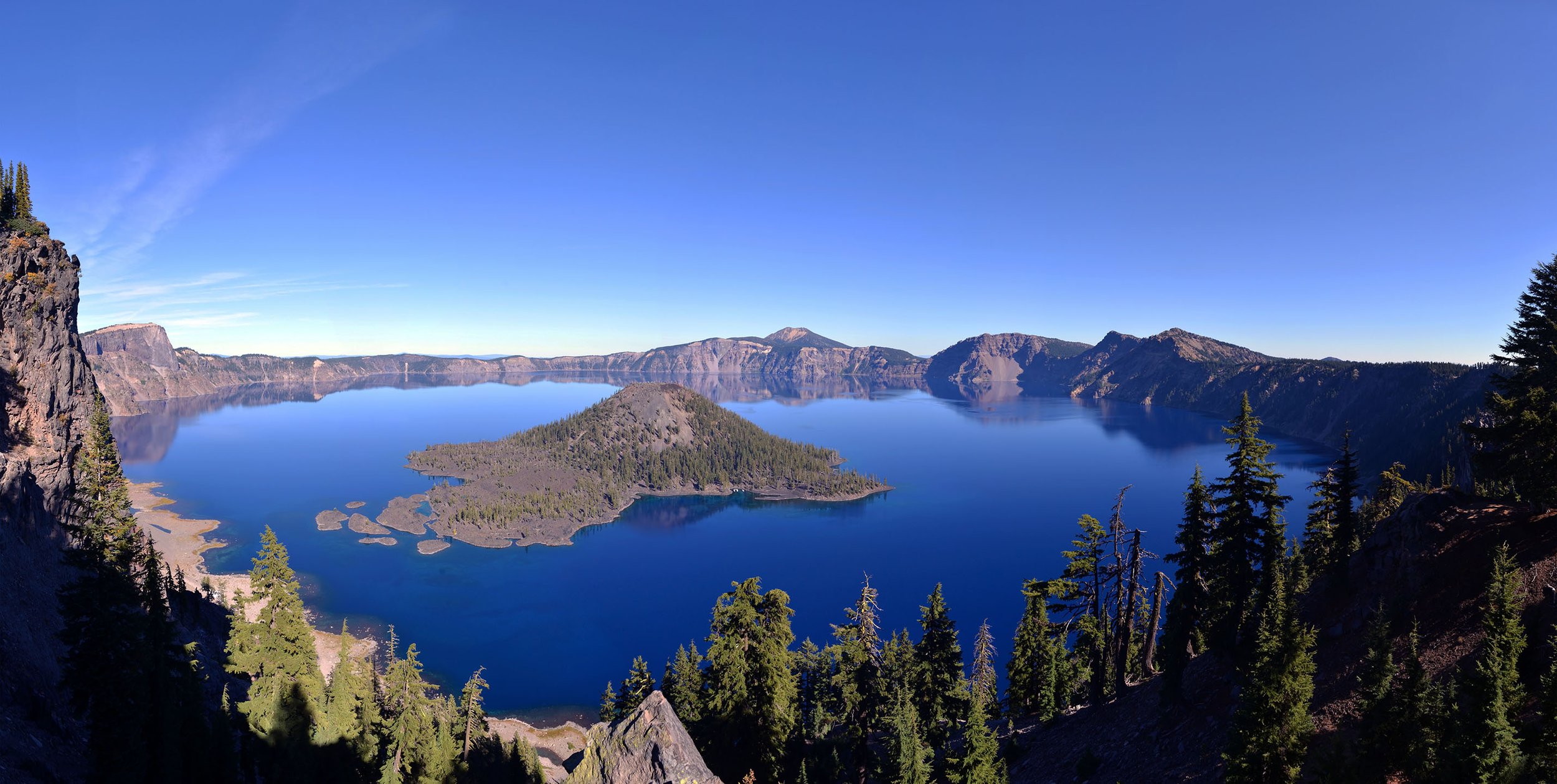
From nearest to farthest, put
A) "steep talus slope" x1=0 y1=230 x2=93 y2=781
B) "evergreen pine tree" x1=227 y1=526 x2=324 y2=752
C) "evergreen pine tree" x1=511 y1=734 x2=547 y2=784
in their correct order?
"steep talus slope" x1=0 y1=230 x2=93 y2=781 < "evergreen pine tree" x1=227 y1=526 x2=324 y2=752 < "evergreen pine tree" x1=511 y1=734 x2=547 y2=784

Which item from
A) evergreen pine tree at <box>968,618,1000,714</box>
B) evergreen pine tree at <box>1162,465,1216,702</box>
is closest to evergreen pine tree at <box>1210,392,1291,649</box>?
evergreen pine tree at <box>1162,465,1216,702</box>

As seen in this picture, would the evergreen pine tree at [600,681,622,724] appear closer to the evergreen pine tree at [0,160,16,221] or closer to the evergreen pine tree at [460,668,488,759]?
the evergreen pine tree at [460,668,488,759]

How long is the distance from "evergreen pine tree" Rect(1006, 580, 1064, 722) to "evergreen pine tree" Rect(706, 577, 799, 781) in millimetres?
23525

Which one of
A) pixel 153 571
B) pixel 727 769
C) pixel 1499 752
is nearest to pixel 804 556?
pixel 727 769

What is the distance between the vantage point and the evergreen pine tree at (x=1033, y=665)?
4819 cm

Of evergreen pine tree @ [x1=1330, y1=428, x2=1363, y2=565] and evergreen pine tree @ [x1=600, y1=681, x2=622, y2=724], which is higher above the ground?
evergreen pine tree @ [x1=1330, y1=428, x2=1363, y2=565]

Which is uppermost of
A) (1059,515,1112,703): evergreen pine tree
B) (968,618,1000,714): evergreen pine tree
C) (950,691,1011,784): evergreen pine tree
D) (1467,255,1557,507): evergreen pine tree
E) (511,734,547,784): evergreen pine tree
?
(1467,255,1557,507): evergreen pine tree

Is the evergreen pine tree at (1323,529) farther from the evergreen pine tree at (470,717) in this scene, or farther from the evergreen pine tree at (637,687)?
the evergreen pine tree at (470,717)

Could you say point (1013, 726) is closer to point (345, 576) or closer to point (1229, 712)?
point (1229, 712)

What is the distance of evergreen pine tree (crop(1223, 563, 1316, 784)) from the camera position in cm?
1986

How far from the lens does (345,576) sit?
391 ft

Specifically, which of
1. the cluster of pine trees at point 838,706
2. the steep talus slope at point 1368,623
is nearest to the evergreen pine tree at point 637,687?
the cluster of pine trees at point 838,706

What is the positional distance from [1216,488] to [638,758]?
95.8 ft

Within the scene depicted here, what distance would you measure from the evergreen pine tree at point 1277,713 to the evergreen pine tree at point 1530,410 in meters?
14.7
